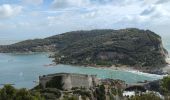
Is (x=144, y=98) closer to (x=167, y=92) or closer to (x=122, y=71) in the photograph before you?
(x=167, y=92)

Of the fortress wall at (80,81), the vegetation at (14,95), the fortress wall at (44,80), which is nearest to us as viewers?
the vegetation at (14,95)

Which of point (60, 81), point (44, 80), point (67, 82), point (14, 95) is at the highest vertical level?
point (44, 80)

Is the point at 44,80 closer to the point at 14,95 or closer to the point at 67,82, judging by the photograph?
the point at 67,82

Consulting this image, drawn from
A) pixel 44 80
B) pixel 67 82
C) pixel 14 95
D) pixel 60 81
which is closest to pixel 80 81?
pixel 67 82

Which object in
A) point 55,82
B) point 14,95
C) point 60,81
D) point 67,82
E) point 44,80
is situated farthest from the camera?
point 44,80

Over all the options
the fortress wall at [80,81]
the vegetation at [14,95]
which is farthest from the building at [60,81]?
the vegetation at [14,95]

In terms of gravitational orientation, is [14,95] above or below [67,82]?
below

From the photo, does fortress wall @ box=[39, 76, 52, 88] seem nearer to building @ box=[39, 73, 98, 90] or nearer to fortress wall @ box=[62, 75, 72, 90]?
building @ box=[39, 73, 98, 90]

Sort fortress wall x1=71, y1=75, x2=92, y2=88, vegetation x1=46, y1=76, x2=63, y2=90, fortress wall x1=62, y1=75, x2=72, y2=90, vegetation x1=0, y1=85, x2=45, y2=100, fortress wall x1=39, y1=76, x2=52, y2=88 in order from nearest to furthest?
vegetation x1=0, y1=85, x2=45, y2=100 < vegetation x1=46, y1=76, x2=63, y2=90 < fortress wall x1=62, y1=75, x2=72, y2=90 < fortress wall x1=39, y1=76, x2=52, y2=88 < fortress wall x1=71, y1=75, x2=92, y2=88

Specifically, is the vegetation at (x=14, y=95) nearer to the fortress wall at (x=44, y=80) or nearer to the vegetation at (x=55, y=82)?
the vegetation at (x=55, y=82)

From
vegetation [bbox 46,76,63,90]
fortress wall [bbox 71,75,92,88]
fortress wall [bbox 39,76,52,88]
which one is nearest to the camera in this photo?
vegetation [bbox 46,76,63,90]

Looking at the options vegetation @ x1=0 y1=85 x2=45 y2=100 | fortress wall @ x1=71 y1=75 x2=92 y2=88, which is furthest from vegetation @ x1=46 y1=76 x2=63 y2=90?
vegetation @ x1=0 y1=85 x2=45 y2=100

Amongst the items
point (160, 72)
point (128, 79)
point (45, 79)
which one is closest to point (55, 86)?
point (45, 79)
